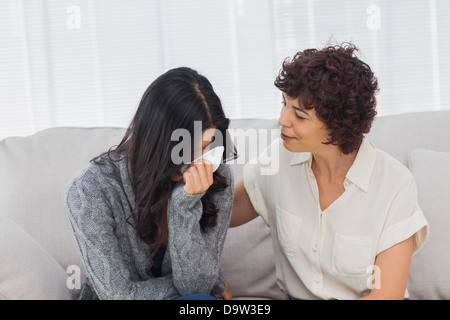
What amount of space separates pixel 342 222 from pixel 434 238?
39cm

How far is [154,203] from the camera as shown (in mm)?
1494

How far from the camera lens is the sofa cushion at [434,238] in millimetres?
1694

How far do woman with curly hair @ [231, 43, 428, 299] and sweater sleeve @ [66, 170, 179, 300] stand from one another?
44 centimetres

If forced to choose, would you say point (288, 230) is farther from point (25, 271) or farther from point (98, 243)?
point (25, 271)

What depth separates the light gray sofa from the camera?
5.60 ft

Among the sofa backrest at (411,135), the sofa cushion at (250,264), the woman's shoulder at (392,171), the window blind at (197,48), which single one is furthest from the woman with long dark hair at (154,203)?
the window blind at (197,48)

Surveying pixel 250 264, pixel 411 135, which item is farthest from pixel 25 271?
pixel 411 135

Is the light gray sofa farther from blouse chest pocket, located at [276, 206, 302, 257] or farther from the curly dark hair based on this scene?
the curly dark hair

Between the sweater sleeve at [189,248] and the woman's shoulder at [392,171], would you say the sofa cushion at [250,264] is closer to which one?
the sweater sleeve at [189,248]

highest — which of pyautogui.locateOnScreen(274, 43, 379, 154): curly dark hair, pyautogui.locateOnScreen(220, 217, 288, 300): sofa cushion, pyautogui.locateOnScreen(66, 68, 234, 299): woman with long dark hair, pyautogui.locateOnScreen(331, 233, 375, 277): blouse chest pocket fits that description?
pyautogui.locateOnScreen(274, 43, 379, 154): curly dark hair

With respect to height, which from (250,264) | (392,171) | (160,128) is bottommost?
(250,264)

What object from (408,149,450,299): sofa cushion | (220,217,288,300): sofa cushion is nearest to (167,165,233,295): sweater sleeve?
(220,217,288,300): sofa cushion
